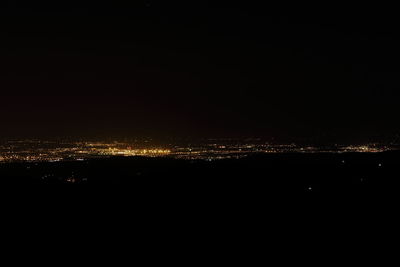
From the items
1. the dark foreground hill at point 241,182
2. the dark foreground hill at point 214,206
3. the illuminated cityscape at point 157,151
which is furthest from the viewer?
the illuminated cityscape at point 157,151

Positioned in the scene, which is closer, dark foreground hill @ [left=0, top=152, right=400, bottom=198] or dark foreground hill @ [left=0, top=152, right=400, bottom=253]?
dark foreground hill @ [left=0, top=152, right=400, bottom=253]

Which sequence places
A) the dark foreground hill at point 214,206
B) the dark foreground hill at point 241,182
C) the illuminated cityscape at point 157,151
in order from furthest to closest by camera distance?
the illuminated cityscape at point 157,151
the dark foreground hill at point 241,182
the dark foreground hill at point 214,206

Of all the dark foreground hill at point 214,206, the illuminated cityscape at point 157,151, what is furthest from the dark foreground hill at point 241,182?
the illuminated cityscape at point 157,151

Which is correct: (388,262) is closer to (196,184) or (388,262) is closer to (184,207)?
(184,207)

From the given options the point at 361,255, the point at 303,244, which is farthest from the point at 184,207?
the point at 361,255

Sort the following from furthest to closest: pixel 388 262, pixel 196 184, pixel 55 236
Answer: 1. pixel 196 184
2. pixel 55 236
3. pixel 388 262

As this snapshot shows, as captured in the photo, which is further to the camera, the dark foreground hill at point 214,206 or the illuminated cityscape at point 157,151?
the illuminated cityscape at point 157,151

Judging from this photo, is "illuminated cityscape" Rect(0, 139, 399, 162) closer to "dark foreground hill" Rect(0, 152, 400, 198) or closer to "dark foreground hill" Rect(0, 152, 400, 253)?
"dark foreground hill" Rect(0, 152, 400, 198)

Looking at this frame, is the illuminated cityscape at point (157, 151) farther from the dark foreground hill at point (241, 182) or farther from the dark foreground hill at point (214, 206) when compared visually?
the dark foreground hill at point (214, 206)

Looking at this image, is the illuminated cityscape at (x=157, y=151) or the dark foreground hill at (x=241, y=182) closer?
the dark foreground hill at (x=241, y=182)

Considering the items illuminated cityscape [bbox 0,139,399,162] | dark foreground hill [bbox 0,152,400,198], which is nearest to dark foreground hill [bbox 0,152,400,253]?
dark foreground hill [bbox 0,152,400,198]

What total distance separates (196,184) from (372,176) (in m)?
14.1

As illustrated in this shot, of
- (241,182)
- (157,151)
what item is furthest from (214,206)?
(157,151)

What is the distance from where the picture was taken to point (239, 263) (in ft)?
53.1
